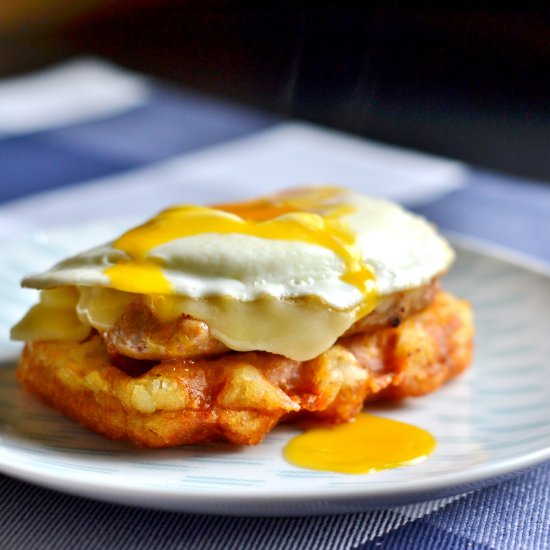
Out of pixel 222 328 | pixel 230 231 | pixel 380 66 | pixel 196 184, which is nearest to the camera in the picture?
pixel 222 328

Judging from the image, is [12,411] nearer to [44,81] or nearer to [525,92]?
[44,81]

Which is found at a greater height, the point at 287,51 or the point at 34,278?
the point at 34,278

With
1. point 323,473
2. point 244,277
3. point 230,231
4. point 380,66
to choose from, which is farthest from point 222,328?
point 380,66

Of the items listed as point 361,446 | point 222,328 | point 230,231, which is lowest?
point 361,446

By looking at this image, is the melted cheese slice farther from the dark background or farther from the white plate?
the dark background

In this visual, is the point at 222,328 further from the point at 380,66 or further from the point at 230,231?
the point at 380,66

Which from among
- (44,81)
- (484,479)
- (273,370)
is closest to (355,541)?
(484,479)

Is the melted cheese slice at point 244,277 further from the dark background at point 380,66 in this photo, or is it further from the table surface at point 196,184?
the dark background at point 380,66
